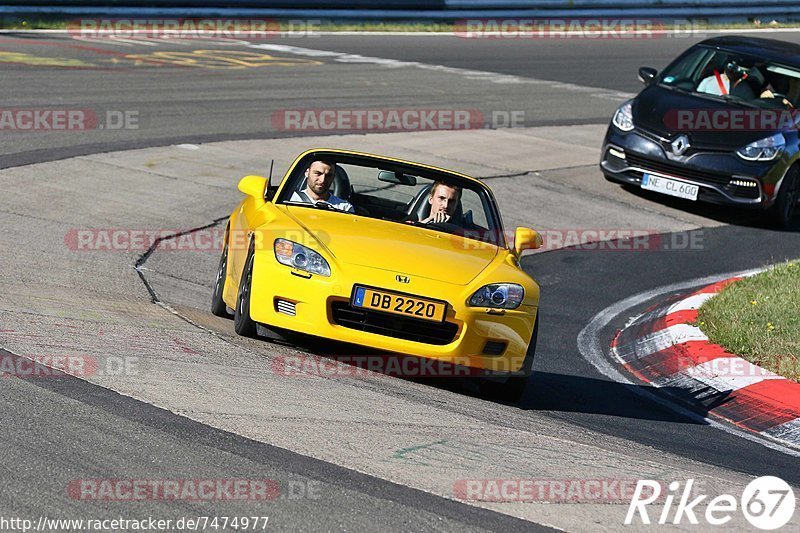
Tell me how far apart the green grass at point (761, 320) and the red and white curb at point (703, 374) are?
0.31ft

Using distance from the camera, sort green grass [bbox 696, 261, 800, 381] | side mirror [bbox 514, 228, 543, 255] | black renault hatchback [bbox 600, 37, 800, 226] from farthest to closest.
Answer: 1. black renault hatchback [bbox 600, 37, 800, 226]
2. green grass [bbox 696, 261, 800, 381]
3. side mirror [bbox 514, 228, 543, 255]

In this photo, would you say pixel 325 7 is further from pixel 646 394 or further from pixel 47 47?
pixel 646 394

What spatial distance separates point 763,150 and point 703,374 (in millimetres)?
6250

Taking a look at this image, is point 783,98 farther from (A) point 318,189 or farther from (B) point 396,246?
(B) point 396,246

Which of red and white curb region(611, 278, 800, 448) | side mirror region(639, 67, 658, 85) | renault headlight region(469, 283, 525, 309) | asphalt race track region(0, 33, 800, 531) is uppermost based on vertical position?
side mirror region(639, 67, 658, 85)

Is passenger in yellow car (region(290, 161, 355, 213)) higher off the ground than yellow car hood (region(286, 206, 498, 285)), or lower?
higher

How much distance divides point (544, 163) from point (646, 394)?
802cm

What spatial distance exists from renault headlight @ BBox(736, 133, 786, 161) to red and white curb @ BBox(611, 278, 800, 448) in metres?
4.41

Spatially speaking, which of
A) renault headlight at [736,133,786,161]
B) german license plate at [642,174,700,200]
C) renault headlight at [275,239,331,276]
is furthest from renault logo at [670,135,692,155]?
renault headlight at [275,239,331,276]

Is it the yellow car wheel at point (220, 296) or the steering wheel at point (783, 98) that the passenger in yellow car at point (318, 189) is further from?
the steering wheel at point (783, 98)

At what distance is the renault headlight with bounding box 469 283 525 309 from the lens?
23.5 ft

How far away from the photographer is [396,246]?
7488 millimetres

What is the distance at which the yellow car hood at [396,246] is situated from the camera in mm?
7199

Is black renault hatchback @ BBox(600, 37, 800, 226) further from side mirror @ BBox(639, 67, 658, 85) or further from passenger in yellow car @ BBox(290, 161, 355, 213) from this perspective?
passenger in yellow car @ BBox(290, 161, 355, 213)
